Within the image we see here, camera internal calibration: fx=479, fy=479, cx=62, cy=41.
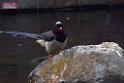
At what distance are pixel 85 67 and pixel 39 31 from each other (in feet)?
39.1

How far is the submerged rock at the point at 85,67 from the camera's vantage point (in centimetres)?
839

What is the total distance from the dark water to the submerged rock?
2.59 meters

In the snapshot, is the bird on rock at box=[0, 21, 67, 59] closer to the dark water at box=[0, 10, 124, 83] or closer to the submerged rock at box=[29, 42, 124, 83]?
the submerged rock at box=[29, 42, 124, 83]

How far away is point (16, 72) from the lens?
1256 centimetres

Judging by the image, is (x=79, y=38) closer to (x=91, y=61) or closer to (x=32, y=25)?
(x=32, y=25)

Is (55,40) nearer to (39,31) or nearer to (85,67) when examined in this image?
(85,67)

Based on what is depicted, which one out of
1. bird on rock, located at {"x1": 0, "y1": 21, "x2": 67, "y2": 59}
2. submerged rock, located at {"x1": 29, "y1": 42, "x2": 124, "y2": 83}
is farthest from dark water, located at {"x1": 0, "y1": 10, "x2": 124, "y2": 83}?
submerged rock, located at {"x1": 29, "y1": 42, "x2": 124, "y2": 83}

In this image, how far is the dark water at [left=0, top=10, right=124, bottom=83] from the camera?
43.3ft

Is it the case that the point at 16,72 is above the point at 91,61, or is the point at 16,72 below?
below

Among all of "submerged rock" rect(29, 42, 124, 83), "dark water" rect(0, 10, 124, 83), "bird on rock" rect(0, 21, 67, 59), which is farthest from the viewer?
"dark water" rect(0, 10, 124, 83)

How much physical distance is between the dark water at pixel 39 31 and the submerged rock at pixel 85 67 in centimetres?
259

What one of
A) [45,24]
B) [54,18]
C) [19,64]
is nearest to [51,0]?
[54,18]

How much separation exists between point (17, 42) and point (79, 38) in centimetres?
248

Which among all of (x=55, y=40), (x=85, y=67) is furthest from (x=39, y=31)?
(x=85, y=67)
